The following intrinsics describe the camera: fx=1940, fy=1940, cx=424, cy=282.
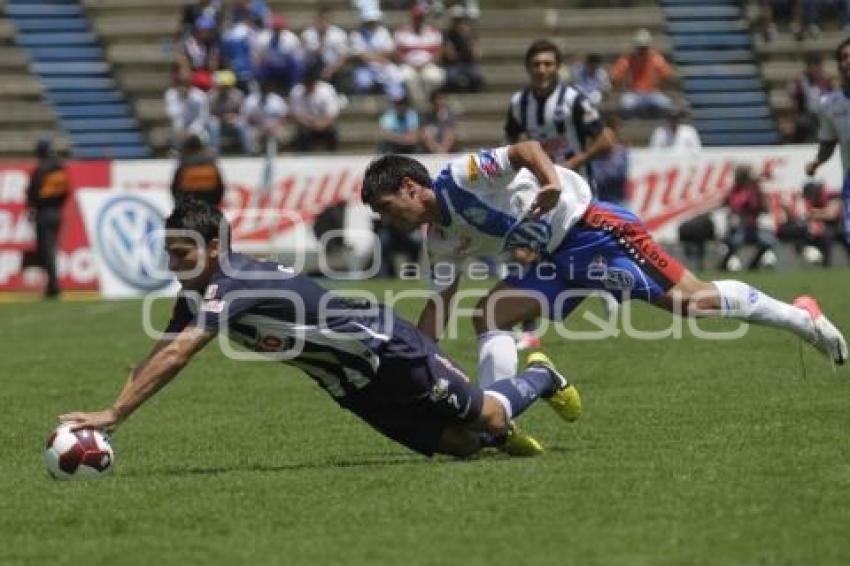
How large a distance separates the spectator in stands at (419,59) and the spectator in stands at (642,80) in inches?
110

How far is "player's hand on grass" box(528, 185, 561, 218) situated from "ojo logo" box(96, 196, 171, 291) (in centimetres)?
1552

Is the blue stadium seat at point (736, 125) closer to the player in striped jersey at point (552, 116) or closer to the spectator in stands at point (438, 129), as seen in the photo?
the spectator in stands at point (438, 129)

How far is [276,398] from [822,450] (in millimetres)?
4439

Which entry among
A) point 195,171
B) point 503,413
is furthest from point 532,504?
point 195,171

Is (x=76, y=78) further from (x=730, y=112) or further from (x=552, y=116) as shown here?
(x=552, y=116)

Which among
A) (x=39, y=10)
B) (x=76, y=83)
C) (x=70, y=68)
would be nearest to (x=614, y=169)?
(x=76, y=83)

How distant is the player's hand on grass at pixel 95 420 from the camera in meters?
8.20

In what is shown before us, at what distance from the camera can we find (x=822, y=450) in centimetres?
890

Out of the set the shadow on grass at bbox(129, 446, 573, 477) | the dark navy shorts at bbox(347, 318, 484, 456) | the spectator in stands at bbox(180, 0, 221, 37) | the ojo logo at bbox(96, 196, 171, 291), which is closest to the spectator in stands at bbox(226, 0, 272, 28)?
the spectator in stands at bbox(180, 0, 221, 37)

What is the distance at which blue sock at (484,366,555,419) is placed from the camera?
29.5 ft

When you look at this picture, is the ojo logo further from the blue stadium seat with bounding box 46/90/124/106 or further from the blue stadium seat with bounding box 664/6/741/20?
the blue stadium seat with bounding box 664/6/741/20

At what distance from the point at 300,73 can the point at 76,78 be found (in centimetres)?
421

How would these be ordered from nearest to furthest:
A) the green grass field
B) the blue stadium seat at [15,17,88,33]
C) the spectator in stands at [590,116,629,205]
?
1. the green grass field
2. the spectator in stands at [590,116,629,205]
3. the blue stadium seat at [15,17,88,33]

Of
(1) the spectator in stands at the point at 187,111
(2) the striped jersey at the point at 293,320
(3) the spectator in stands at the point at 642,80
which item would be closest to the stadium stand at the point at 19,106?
(1) the spectator in stands at the point at 187,111
